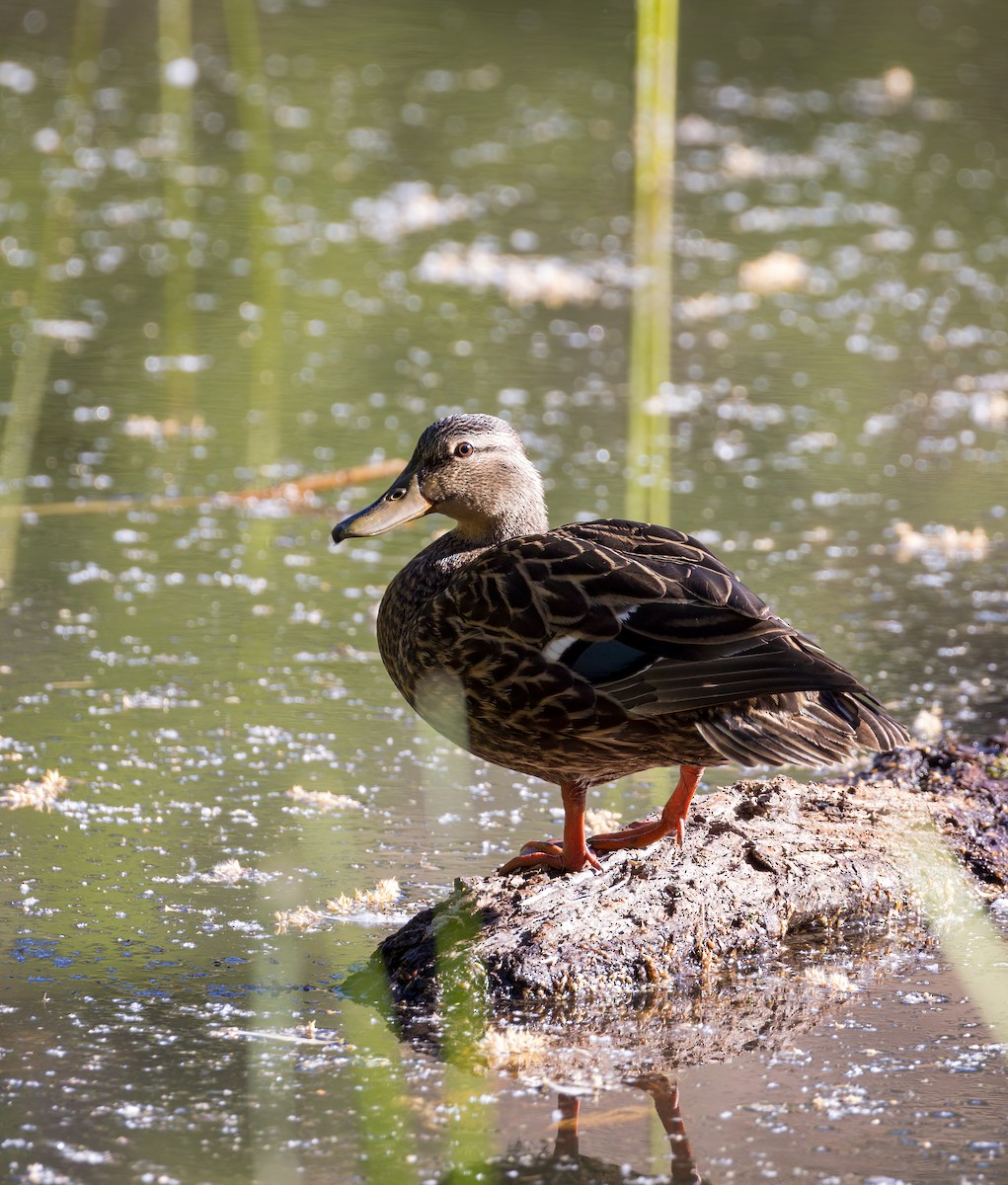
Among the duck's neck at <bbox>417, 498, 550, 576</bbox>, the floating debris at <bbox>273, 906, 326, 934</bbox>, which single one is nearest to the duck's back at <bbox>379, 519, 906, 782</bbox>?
the duck's neck at <bbox>417, 498, 550, 576</bbox>

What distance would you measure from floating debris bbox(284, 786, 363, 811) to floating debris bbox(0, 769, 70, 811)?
0.54 m

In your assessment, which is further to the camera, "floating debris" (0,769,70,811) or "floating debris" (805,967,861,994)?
"floating debris" (0,769,70,811)

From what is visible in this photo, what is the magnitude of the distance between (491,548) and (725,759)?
0.70 m

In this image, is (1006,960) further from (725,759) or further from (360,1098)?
(360,1098)

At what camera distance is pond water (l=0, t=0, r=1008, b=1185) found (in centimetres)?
297

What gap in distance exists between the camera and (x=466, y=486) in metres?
4.11

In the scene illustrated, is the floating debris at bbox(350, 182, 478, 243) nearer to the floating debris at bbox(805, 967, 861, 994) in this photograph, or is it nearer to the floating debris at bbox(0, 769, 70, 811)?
the floating debris at bbox(0, 769, 70, 811)

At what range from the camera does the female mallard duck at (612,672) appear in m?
3.38

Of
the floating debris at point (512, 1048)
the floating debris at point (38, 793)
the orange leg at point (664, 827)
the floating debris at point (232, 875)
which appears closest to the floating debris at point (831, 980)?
the orange leg at point (664, 827)

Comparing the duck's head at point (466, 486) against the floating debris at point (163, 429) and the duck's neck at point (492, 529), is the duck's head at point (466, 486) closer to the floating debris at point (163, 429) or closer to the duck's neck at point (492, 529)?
the duck's neck at point (492, 529)

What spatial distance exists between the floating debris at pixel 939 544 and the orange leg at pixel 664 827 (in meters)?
2.55

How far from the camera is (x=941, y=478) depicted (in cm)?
682

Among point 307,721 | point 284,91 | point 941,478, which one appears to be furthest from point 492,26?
point 307,721

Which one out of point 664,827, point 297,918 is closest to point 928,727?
point 664,827
